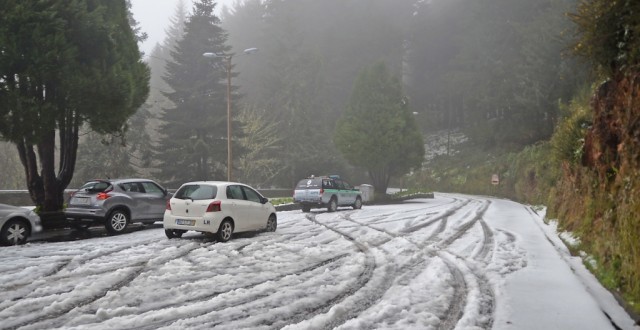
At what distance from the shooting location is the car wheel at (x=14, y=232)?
422 inches

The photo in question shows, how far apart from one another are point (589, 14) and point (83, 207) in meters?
13.2

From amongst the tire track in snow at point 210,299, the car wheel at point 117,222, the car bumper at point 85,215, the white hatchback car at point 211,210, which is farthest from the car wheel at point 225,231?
the tire track in snow at point 210,299

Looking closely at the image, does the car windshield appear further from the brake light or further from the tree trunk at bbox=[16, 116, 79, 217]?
the tree trunk at bbox=[16, 116, 79, 217]

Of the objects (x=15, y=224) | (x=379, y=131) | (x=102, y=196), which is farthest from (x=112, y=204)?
→ (x=379, y=131)

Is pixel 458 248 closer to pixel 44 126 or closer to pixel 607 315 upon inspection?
pixel 607 315

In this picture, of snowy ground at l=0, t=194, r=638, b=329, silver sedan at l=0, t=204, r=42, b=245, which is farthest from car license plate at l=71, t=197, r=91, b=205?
silver sedan at l=0, t=204, r=42, b=245

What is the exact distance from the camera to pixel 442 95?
6988cm

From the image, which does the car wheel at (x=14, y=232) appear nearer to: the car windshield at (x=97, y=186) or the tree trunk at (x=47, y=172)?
the car windshield at (x=97, y=186)

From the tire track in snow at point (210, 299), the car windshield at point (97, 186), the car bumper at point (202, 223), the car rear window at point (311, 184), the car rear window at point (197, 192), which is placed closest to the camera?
the tire track in snow at point (210, 299)

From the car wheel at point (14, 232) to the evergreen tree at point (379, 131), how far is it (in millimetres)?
27437

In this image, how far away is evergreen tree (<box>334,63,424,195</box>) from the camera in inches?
1432

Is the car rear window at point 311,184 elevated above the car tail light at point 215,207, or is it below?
above

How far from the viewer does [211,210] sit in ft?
37.6

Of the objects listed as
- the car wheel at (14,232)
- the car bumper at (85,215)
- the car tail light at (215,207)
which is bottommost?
the car wheel at (14,232)
